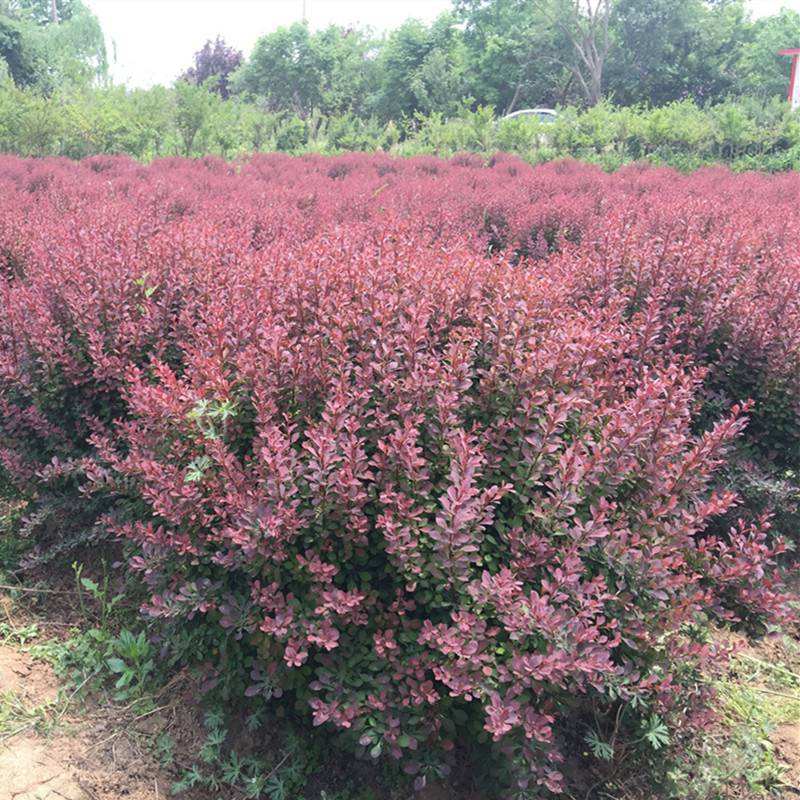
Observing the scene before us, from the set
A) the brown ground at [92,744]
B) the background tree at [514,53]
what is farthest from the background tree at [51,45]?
the brown ground at [92,744]

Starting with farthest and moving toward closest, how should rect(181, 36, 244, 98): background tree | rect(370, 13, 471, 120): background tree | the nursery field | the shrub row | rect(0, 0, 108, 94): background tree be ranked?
rect(181, 36, 244, 98): background tree
rect(370, 13, 471, 120): background tree
rect(0, 0, 108, 94): background tree
the shrub row
the nursery field

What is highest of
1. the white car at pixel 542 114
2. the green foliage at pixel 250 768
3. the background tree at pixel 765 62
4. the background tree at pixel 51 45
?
the background tree at pixel 51 45

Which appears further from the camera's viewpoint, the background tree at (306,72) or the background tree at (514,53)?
the background tree at (306,72)

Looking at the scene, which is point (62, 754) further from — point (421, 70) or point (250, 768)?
point (421, 70)

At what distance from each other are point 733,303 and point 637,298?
0.44 m

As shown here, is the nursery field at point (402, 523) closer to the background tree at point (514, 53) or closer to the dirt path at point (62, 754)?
the dirt path at point (62, 754)

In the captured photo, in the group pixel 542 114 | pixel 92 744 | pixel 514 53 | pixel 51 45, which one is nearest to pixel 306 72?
pixel 514 53

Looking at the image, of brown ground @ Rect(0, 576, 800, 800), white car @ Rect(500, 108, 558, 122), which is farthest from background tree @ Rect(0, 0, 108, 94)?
brown ground @ Rect(0, 576, 800, 800)

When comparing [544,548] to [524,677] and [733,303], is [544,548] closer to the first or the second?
[524,677]

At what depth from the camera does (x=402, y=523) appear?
2018mm

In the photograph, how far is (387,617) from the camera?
2.09 metres

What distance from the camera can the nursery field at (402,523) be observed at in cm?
199

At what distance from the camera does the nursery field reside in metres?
1.99

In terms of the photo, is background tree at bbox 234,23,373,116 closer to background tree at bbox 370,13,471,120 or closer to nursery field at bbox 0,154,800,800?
background tree at bbox 370,13,471,120
